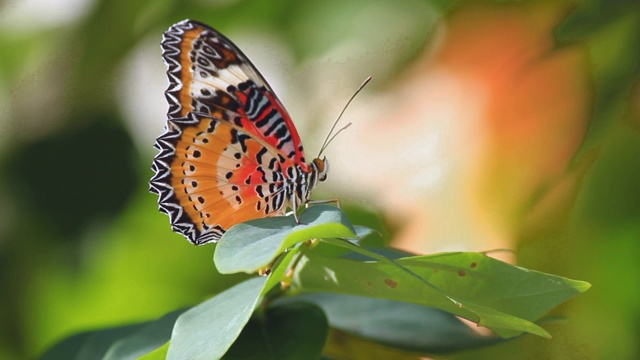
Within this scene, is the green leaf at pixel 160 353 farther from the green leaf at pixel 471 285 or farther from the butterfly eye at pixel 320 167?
the butterfly eye at pixel 320 167

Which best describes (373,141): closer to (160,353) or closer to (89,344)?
(89,344)

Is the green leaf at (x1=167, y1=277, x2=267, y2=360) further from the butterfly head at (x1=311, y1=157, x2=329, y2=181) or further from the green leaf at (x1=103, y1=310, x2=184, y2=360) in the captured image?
the butterfly head at (x1=311, y1=157, x2=329, y2=181)

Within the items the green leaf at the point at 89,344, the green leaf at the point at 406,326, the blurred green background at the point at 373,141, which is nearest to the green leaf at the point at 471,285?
the green leaf at the point at 406,326

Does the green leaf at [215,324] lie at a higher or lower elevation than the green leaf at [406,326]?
higher

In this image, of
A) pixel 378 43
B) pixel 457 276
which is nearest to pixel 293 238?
pixel 457 276

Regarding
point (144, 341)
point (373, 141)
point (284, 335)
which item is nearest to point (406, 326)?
point (284, 335)
